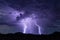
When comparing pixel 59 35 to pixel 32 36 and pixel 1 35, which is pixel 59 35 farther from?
pixel 1 35

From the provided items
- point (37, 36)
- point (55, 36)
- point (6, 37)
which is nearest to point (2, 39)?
point (6, 37)

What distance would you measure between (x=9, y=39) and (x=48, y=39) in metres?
6.74

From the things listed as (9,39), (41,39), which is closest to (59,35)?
(41,39)

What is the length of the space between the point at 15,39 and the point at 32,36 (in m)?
3.24

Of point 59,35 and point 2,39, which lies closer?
point 2,39

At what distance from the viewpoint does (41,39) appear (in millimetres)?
34969

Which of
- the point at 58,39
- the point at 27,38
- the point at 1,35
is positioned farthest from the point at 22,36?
the point at 58,39

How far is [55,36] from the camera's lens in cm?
3628

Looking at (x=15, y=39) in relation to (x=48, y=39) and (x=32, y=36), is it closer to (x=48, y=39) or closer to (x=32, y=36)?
(x=32, y=36)

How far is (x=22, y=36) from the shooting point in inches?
1425

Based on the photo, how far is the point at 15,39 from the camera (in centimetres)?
3494

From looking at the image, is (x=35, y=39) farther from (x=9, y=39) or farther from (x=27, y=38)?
(x=9, y=39)

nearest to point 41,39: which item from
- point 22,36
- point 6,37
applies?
point 22,36

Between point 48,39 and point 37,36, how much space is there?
83.0 inches
